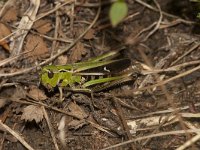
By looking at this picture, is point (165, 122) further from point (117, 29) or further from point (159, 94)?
point (117, 29)

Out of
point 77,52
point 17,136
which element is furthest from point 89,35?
point 17,136

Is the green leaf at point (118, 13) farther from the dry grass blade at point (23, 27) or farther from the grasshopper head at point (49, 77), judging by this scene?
the dry grass blade at point (23, 27)

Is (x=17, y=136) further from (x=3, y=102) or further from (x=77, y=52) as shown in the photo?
(x=77, y=52)

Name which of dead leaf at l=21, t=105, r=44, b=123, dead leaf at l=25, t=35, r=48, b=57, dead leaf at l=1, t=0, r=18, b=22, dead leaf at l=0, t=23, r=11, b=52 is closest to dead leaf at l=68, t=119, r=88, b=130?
dead leaf at l=21, t=105, r=44, b=123

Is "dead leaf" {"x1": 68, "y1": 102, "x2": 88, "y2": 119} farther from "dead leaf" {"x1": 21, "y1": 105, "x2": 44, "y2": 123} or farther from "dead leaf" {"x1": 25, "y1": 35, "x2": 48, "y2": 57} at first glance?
"dead leaf" {"x1": 25, "y1": 35, "x2": 48, "y2": 57}

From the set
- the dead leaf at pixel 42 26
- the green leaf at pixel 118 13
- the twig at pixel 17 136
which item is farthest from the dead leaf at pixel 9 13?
the green leaf at pixel 118 13

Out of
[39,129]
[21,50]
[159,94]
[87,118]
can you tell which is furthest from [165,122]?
[21,50]

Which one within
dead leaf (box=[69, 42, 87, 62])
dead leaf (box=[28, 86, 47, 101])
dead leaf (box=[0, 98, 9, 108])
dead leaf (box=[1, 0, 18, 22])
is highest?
dead leaf (box=[1, 0, 18, 22])
